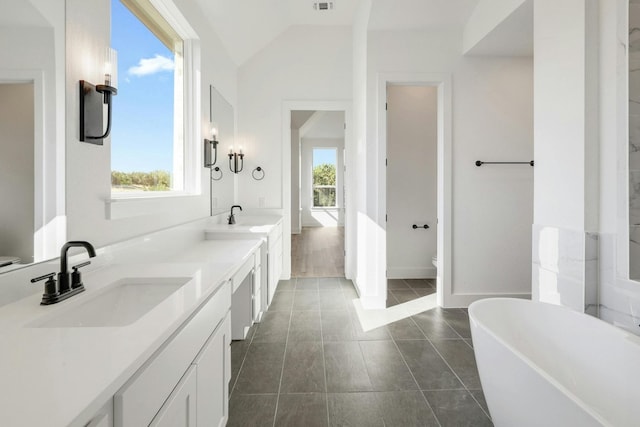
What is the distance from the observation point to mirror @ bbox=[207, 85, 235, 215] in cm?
A: 331

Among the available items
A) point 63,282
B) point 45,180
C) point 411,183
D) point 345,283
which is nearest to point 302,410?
point 63,282

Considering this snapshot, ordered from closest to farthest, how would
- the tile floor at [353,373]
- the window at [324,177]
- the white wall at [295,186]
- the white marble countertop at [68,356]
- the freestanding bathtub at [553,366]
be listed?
the white marble countertop at [68,356]
the freestanding bathtub at [553,366]
the tile floor at [353,373]
the white wall at [295,186]
the window at [324,177]

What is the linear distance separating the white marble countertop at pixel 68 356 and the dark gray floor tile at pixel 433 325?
2.17 m

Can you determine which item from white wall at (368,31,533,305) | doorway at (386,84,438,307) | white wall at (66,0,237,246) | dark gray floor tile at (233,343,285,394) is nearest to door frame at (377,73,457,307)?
white wall at (368,31,533,305)

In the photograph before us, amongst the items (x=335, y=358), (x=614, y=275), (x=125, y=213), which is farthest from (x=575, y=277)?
(x=125, y=213)

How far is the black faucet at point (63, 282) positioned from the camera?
3.59ft

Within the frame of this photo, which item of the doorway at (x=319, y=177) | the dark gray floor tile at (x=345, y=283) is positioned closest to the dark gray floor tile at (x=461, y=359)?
the dark gray floor tile at (x=345, y=283)

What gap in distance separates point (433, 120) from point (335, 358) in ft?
11.0

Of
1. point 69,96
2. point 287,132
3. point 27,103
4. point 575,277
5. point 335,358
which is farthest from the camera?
point 287,132

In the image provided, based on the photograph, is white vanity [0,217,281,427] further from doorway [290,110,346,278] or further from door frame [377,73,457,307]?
doorway [290,110,346,278]

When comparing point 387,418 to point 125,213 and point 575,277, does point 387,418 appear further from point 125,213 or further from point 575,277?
point 125,213

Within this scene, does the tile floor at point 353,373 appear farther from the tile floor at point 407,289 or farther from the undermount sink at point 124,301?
the undermount sink at point 124,301

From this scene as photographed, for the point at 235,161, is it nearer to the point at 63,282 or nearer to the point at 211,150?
the point at 211,150

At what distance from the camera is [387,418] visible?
1.79 m
